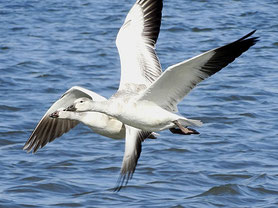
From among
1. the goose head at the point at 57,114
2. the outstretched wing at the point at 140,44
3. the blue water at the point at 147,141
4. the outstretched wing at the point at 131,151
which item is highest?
the outstretched wing at the point at 140,44

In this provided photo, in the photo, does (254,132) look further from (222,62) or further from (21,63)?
(21,63)

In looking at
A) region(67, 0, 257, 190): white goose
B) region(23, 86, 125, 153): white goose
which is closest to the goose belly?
region(67, 0, 257, 190): white goose

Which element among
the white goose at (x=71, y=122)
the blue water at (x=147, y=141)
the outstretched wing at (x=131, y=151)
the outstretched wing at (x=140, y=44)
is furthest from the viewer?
the blue water at (x=147, y=141)

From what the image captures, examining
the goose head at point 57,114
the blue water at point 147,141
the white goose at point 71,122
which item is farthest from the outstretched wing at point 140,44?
the blue water at point 147,141

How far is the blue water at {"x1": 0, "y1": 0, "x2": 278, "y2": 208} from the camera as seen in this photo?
10125 mm

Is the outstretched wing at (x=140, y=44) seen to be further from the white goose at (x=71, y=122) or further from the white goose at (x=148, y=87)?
the white goose at (x=71, y=122)

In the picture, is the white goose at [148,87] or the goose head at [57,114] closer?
the white goose at [148,87]

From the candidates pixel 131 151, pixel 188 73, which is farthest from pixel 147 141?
pixel 188 73

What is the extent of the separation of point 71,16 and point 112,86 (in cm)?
699

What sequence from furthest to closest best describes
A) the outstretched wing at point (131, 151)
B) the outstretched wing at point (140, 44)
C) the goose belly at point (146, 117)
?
the outstretched wing at point (140, 44), the outstretched wing at point (131, 151), the goose belly at point (146, 117)

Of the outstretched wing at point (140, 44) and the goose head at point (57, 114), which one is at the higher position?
the outstretched wing at point (140, 44)

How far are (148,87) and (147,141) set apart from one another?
174 inches

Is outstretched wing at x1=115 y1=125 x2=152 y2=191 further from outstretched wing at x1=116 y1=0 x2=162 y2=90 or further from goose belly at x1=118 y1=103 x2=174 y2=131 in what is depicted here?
goose belly at x1=118 y1=103 x2=174 y2=131

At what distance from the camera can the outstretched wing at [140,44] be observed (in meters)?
9.14
